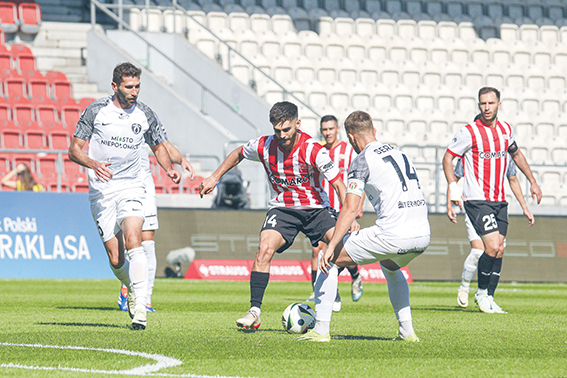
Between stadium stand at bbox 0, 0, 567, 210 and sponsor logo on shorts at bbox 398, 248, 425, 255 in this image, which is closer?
sponsor logo on shorts at bbox 398, 248, 425, 255

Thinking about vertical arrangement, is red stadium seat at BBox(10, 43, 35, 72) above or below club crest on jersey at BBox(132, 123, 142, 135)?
above

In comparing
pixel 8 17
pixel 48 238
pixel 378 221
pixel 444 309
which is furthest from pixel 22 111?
pixel 378 221

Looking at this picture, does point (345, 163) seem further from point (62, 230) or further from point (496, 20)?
point (496, 20)

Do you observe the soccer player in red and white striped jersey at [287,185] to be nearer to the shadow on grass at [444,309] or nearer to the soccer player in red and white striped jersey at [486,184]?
the soccer player in red and white striped jersey at [486,184]

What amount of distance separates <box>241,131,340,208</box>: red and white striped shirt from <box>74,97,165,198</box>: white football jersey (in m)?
1.06

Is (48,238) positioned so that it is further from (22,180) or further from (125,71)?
(125,71)

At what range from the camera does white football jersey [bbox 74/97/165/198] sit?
24.1ft

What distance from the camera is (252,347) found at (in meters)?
5.62

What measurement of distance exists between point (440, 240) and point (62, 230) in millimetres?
6990

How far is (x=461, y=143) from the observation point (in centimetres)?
933

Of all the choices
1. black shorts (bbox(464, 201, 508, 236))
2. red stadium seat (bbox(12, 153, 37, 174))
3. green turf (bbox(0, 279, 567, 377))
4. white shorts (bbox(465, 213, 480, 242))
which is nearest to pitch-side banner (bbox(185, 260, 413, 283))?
green turf (bbox(0, 279, 567, 377))

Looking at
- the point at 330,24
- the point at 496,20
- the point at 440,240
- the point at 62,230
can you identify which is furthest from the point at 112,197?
the point at 496,20

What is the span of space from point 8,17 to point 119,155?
1646 cm

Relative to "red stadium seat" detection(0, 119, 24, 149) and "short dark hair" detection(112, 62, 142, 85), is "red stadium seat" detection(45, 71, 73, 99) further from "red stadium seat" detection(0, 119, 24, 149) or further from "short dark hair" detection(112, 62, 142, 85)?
"short dark hair" detection(112, 62, 142, 85)
